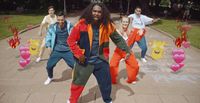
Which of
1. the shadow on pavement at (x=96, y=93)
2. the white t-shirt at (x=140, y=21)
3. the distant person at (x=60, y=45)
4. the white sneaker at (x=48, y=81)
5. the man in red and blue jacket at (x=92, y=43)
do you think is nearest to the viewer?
the man in red and blue jacket at (x=92, y=43)

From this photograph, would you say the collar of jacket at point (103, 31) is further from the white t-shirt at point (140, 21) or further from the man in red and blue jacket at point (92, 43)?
the white t-shirt at point (140, 21)

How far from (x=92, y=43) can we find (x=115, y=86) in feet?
7.32

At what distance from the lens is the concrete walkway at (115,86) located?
6.14 m

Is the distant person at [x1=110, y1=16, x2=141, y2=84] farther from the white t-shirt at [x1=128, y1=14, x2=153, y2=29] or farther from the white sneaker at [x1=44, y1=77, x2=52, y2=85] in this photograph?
the white t-shirt at [x1=128, y1=14, x2=153, y2=29]

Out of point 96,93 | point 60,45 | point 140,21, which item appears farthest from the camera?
point 140,21

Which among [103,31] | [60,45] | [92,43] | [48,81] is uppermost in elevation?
[103,31]

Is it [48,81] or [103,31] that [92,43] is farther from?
[48,81]

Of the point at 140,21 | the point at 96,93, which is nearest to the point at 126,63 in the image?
the point at 96,93

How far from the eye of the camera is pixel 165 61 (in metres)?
9.69

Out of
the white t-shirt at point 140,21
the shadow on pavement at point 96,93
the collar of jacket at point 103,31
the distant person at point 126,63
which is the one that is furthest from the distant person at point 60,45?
the white t-shirt at point 140,21

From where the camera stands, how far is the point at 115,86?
22.6 ft

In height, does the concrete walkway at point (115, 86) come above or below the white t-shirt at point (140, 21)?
below

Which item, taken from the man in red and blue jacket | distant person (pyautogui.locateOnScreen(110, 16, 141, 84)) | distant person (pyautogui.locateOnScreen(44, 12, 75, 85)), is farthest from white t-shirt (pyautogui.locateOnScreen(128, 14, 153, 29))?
the man in red and blue jacket

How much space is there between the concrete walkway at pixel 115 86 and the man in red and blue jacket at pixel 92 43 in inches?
38.9
